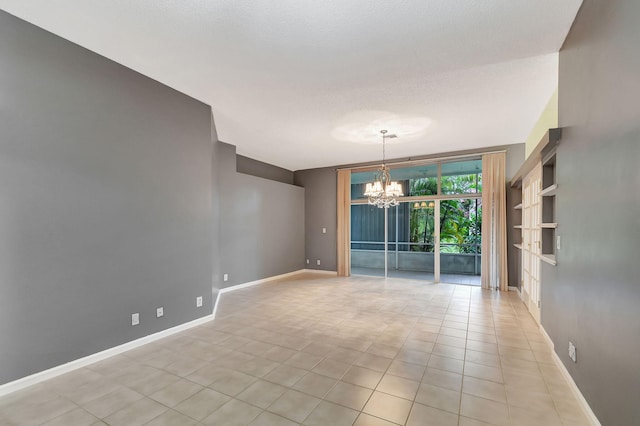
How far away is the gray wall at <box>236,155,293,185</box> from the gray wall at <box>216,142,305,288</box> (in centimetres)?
51

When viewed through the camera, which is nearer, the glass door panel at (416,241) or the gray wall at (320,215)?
the glass door panel at (416,241)

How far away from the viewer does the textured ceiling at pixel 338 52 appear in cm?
225

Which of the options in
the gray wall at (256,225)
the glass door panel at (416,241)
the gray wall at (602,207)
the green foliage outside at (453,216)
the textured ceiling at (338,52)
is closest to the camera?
the gray wall at (602,207)

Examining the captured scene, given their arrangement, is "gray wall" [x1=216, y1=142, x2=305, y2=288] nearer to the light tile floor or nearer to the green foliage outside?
the light tile floor

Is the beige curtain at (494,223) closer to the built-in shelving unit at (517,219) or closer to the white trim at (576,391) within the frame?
the built-in shelving unit at (517,219)

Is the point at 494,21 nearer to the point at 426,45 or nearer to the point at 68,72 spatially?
the point at 426,45

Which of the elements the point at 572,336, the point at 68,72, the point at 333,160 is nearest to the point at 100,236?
the point at 68,72

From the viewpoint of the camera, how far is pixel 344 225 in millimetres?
7914

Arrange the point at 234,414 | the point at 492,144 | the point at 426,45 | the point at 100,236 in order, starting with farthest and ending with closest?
the point at 492,144, the point at 100,236, the point at 426,45, the point at 234,414

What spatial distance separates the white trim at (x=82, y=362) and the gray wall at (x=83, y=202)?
0.05m

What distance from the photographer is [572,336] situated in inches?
93.8

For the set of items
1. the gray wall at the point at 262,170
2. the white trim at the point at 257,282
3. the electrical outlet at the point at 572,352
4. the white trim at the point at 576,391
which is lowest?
the white trim at the point at 257,282

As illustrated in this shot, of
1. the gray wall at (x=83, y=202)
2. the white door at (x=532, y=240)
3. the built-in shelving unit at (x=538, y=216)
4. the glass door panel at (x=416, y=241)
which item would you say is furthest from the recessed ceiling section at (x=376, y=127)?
the gray wall at (x=83, y=202)

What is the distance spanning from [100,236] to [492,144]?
7042mm
